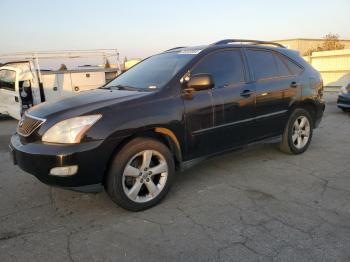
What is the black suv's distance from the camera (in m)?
3.34

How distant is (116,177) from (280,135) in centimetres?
292

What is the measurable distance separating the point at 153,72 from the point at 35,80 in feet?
24.0

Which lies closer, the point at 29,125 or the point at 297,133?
the point at 29,125

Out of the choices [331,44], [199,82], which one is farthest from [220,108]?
[331,44]

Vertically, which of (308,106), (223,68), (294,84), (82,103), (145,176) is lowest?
(145,176)

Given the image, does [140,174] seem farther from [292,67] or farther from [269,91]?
[292,67]

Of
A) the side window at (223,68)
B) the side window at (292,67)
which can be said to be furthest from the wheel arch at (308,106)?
the side window at (223,68)

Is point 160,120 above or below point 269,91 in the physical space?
below

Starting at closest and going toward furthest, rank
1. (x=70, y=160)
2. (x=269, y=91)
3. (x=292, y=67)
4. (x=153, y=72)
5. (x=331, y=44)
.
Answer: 1. (x=70, y=160)
2. (x=153, y=72)
3. (x=269, y=91)
4. (x=292, y=67)
5. (x=331, y=44)

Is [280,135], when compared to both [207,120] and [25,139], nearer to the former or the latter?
[207,120]

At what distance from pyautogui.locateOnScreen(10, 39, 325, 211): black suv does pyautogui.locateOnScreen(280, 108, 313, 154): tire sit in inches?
1.4

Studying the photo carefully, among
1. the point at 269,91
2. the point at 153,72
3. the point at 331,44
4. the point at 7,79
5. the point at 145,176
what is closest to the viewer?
the point at 145,176

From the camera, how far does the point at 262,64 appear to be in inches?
198

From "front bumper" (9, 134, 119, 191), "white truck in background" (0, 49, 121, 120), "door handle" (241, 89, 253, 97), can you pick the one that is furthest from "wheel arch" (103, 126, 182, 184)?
"white truck in background" (0, 49, 121, 120)
